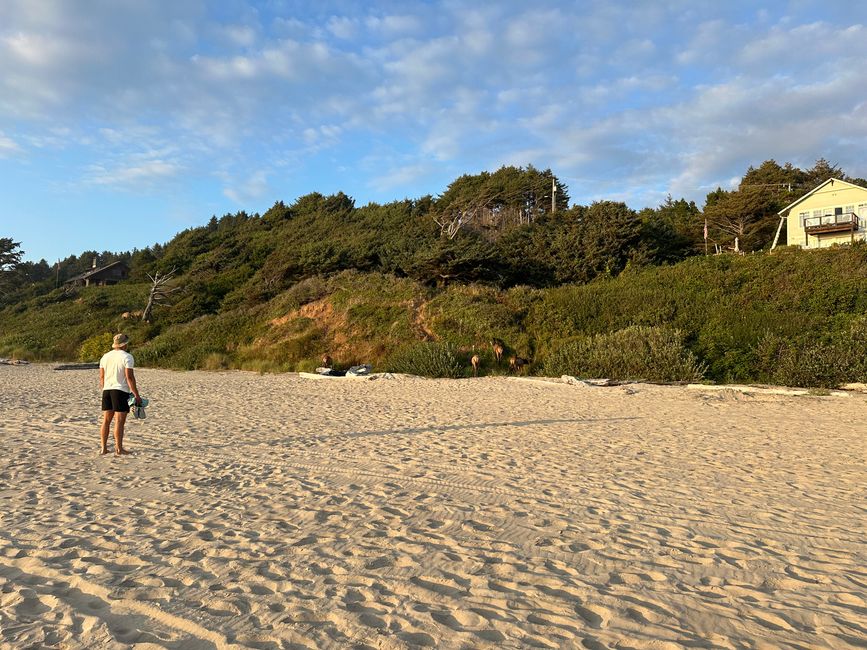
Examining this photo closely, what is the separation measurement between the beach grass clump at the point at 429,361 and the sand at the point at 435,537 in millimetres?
8938

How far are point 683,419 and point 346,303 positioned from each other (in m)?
18.2

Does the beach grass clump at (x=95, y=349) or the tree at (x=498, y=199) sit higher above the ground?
the tree at (x=498, y=199)

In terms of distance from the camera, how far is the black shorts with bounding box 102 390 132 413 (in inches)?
282

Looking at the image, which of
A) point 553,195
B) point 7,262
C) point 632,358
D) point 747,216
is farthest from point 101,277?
point 747,216

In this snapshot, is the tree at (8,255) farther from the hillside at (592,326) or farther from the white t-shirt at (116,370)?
the white t-shirt at (116,370)

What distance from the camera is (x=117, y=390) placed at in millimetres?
7258

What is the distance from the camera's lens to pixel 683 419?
10227 millimetres

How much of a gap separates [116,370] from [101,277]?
2322 inches

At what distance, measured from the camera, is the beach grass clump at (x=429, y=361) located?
18.2 m

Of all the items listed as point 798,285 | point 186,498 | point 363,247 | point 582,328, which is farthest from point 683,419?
point 363,247

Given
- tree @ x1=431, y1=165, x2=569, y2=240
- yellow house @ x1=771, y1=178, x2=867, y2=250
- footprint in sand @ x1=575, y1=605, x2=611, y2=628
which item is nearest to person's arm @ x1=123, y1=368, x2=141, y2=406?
footprint in sand @ x1=575, y1=605, x2=611, y2=628

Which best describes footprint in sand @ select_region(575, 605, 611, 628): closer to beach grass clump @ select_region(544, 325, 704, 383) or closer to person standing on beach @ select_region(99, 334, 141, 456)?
person standing on beach @ select_region(99, 334, 141, 456)

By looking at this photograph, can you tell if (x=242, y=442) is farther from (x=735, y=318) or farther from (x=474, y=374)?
(x=735, y=318)

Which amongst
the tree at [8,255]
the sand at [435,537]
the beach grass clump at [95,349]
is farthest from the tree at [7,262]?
the sand at [435,537]
